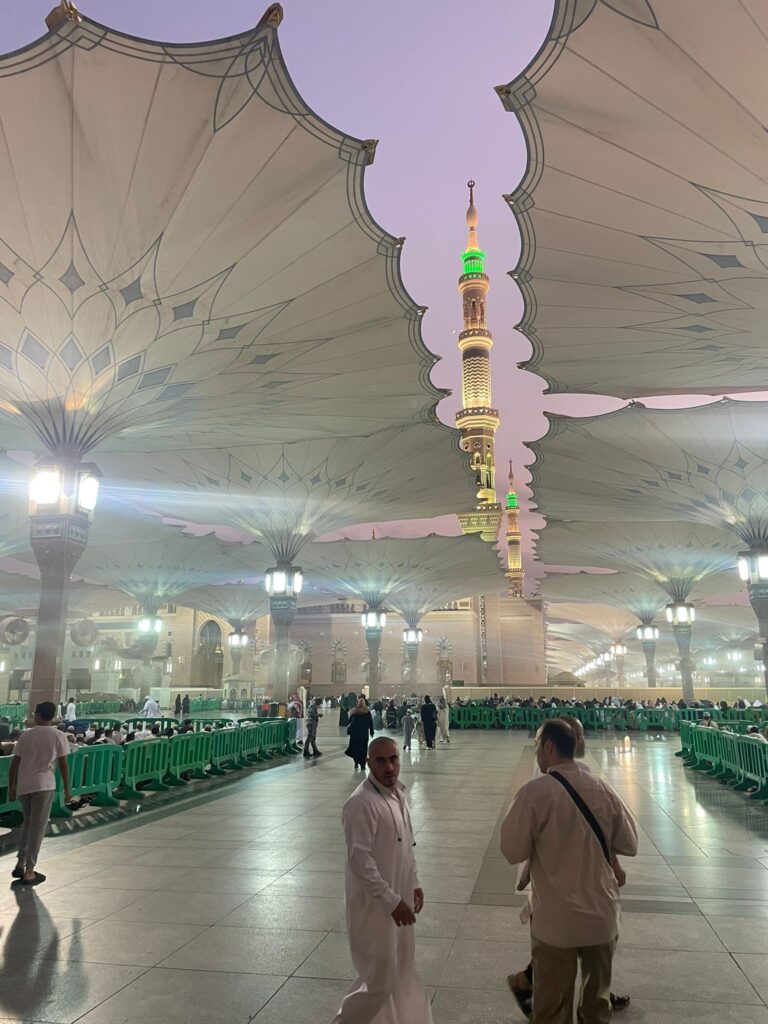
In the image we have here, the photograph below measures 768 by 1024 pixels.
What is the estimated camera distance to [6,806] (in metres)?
6.99

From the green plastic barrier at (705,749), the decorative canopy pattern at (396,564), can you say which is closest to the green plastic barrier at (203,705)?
the decorative canopy pattern at (396,564)

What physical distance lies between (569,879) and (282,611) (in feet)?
56.5

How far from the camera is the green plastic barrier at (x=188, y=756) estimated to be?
33.5ft

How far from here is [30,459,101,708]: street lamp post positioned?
32.4 feet

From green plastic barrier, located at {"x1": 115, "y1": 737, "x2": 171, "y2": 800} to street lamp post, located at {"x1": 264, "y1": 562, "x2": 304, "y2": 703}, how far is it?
900 centimetres

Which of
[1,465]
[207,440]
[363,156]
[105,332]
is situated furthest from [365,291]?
[1,465]

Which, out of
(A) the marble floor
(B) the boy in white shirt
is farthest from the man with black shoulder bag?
(B) the boy in white shirt

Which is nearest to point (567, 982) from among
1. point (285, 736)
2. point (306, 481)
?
point (285, 736)

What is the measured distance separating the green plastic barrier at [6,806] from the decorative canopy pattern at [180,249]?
18.6 ft

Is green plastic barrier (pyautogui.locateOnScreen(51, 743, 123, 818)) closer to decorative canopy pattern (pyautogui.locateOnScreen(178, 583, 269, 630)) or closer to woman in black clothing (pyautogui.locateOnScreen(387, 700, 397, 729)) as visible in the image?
woman in black clothing (pyautogui.locateOnScreen(387, 700, 397, 729))

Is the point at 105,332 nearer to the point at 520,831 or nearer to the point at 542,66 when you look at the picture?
the point at 542,66

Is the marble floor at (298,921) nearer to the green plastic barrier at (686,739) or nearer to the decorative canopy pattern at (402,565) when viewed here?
the green plastic barrier at (686,739)

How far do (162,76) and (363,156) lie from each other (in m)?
2.39

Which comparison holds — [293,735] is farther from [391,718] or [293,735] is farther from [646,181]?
[646,181]
